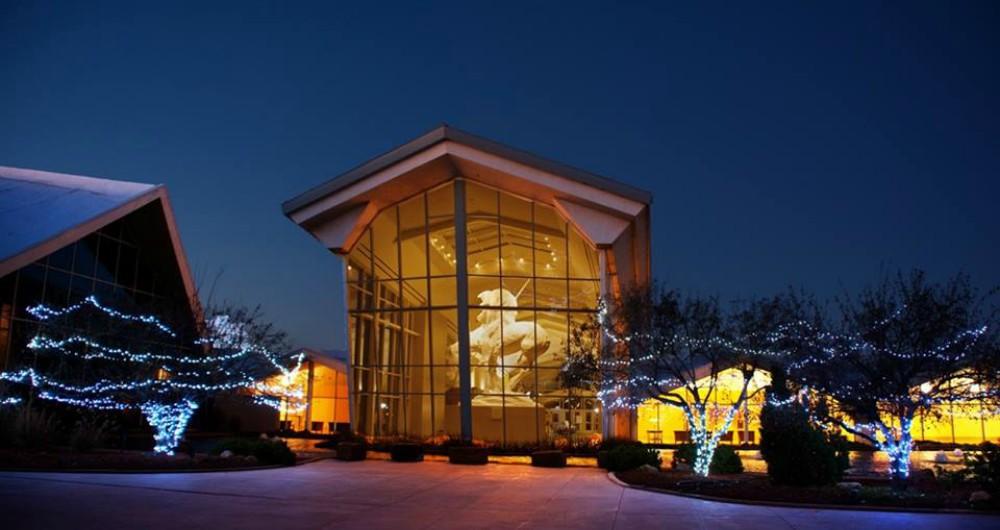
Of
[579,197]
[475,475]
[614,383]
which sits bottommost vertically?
[475,475]

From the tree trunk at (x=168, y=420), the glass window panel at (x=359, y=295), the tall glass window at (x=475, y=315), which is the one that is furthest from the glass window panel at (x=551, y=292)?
the tree trunk at (x=168, y=420)

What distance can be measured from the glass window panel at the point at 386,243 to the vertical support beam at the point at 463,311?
3.25 metres

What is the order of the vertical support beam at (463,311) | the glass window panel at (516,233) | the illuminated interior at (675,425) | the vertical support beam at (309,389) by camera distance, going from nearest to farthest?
the vertical support beam at (463,311)
the glass window panel at (516,233)
the illuminated interior at (675,425)
the vertical support beam at (309,389)

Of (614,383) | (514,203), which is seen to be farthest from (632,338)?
(514,203)

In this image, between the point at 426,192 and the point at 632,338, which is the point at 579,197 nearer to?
the point at 426,192

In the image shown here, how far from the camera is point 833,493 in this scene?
14461 millimetres

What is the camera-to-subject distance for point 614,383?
845 inches

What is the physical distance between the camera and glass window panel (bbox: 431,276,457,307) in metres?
30.4

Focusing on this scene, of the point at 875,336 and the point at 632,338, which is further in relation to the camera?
the point at 632,338

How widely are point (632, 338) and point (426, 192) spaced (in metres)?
13.3

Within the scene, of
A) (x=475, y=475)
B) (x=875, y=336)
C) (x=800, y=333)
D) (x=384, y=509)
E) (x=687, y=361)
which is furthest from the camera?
(x=687, y=361)

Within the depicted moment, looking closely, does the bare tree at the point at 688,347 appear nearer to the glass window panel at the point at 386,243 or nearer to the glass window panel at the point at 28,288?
the glass window panel at the point at 386,243

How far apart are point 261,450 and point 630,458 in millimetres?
10391

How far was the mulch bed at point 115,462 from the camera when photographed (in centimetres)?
1770
